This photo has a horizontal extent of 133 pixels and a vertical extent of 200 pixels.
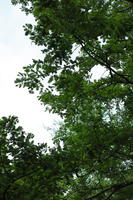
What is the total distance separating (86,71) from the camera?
24.8 feet

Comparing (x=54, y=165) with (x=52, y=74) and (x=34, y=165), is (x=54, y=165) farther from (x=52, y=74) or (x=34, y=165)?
(x=52, y=74)

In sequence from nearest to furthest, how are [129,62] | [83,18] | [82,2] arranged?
[83,18]
[82,2]
[129,62]

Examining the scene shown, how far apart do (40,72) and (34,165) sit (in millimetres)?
2393

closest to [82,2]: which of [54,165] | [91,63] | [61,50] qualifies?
[61,50]

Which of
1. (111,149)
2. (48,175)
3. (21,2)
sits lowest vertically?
(48,175)

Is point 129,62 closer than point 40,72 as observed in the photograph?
Yes

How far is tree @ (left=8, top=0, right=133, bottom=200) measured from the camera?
221 inches

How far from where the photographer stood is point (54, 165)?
6801mm

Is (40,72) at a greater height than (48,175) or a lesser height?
greater

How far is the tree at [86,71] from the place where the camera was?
5.62 meters

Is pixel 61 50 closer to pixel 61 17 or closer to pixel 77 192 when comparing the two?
pixel 61 17

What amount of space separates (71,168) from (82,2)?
388 cm

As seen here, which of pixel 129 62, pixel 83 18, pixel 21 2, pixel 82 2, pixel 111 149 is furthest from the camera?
pixel 21 2

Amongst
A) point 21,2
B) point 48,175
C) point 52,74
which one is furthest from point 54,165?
point 21,2
